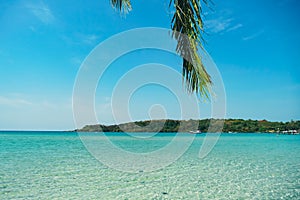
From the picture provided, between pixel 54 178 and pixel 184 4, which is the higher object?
pixel 184 4

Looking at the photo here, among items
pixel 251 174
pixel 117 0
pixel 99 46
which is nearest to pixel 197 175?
pixel 251 174

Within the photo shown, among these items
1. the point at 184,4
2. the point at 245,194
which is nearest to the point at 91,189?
the point at 245,194

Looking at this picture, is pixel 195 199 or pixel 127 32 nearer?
pixel 127 32

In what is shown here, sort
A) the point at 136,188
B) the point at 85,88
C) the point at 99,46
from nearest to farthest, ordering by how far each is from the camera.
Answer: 1. the point at 99,46
2. the point at 85,88
3. the point at 136,188

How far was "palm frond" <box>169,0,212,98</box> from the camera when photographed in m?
1.37

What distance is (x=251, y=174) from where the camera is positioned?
8.78m

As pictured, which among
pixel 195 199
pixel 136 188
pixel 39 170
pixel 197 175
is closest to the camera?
pixel 195 199

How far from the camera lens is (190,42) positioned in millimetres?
1435

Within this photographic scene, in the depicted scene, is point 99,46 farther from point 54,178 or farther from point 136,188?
point 54,178

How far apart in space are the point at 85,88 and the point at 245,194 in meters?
4.77

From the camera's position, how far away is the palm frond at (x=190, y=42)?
1.37 meters

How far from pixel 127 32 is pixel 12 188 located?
5.78 m

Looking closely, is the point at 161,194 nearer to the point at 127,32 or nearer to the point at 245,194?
the point at 245,194

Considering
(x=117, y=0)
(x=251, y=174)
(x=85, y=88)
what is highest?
(x=117, y=0)
